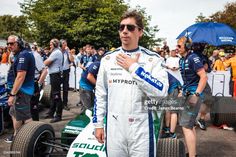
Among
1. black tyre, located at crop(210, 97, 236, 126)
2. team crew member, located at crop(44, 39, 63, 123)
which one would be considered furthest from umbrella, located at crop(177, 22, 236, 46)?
team crew member, located at crop(44, 39, 63, 123)

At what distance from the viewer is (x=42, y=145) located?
169 inches

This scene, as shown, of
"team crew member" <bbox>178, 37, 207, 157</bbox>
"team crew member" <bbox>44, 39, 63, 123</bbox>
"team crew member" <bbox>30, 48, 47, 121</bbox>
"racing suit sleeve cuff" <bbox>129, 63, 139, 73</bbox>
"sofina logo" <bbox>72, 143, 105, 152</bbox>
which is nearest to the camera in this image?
"racing suit sleeve cuff" <bbox>129, 63, 139, 73</bbox>

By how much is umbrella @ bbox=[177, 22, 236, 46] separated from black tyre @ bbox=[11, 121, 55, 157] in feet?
18.4

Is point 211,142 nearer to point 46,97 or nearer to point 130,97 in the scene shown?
point 130,97

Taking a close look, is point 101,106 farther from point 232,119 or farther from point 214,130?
point 232,119

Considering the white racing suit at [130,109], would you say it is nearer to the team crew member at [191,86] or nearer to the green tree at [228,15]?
the team crew member at [191,86]

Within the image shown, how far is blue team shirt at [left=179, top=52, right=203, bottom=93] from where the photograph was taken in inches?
172

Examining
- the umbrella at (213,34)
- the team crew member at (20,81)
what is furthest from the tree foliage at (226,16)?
the team crew member at (20,81)

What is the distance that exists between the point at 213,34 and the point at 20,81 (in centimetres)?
613

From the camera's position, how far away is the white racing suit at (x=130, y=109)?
2492 millimetres

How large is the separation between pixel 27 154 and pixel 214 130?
423 cm

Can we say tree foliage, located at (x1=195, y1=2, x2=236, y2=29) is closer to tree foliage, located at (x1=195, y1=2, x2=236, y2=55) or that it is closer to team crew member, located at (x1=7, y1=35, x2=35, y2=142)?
tree foliage, located at (x1=195, y1=2, x2=236, y2=55)

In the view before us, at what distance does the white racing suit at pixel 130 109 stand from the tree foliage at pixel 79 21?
2165cm

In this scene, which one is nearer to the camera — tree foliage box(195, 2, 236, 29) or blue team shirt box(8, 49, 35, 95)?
blue team shirt box(8, 49, 35, 95)
